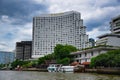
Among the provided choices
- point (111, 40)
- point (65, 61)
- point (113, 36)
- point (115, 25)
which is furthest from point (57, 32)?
point (65, 61)

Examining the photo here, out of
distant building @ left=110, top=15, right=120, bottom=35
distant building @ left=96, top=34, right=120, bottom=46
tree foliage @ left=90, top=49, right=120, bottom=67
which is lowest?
tree foliage @ left=90, top=49, right=120, bottom=67

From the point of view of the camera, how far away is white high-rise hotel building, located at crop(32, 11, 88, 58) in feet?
534

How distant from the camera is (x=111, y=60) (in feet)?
163

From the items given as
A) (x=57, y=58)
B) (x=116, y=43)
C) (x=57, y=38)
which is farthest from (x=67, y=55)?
(x=57, y=38)

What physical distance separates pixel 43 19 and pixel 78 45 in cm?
2909

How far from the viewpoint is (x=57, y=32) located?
164m

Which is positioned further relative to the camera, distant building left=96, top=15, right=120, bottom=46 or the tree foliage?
distant building left=96, top=15, right=120, bottom=46

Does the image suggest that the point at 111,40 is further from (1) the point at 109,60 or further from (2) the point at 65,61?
(1) the point at 109,60

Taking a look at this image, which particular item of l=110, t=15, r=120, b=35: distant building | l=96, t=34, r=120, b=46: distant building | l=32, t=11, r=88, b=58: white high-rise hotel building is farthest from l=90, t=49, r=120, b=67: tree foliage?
l=32, t=11, r=88, b=58: white high-rise hotel building

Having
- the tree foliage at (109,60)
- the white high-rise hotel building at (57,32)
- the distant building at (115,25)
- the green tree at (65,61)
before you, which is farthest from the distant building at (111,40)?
the white high-rise hotel building at (57,32)

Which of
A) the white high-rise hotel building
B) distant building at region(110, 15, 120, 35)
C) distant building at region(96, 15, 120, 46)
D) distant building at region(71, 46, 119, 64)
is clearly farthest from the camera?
the white high-rise hotel building

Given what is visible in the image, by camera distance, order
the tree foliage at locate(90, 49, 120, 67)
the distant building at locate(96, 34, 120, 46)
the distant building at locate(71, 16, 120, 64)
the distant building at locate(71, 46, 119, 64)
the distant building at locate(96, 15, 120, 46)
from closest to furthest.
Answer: the tree foliage at locate(90, 49, 120, 67) < the distant building at locate(71, 46, 119, 64) < the distant building at locate(71, 16, 120, 64) < the distant building at locate(96, 34, 120, 46) < the distant building at locate(96, 15, 120, 46)

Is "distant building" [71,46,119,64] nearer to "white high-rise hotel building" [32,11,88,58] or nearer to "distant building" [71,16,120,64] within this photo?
"distant building" [71,16,120,64]

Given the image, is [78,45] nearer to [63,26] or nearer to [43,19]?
[63,26]
